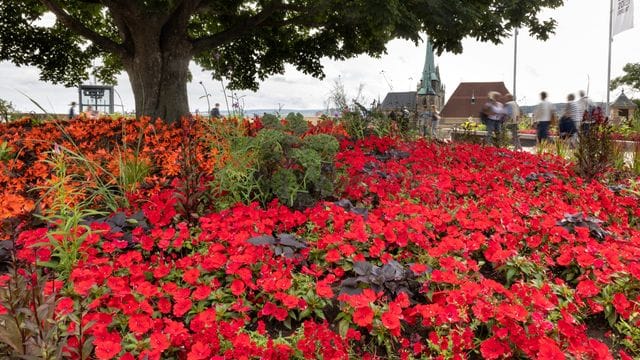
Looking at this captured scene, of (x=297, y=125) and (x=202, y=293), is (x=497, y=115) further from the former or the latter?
(x=202, y=293)

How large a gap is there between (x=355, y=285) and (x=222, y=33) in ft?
27.7

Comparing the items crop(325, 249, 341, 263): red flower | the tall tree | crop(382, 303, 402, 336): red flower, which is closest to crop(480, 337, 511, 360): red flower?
crop(382, 303, 402, 336): red flower

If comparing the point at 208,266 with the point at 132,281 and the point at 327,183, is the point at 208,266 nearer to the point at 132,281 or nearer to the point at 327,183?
the point at 132,281

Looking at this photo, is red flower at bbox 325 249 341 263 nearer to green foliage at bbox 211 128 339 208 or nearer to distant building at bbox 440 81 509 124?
green foliage at bbox 211 128 339 208

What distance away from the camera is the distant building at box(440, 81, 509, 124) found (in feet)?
212

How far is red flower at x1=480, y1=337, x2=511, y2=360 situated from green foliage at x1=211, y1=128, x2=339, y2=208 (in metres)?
2.04

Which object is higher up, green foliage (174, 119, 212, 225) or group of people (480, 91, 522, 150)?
group of people (480, 91, 522, 150)

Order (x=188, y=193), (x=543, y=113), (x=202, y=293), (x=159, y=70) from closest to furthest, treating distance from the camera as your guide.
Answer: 1. (x=202, y=293)
2. (x=188, y=193)
3. (x=159, y=70)
4. (x=543, y=113)

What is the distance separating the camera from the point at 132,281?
8.09 feet

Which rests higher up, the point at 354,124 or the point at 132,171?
the point at 354,124

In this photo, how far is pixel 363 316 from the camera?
6.80 feet

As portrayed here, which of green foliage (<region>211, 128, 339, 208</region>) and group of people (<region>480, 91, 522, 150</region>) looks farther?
group of people (<region>480, 91, 522, 150</region>)

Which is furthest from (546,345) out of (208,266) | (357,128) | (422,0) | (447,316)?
(422,0)

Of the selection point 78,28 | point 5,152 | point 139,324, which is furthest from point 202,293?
point 78,28
